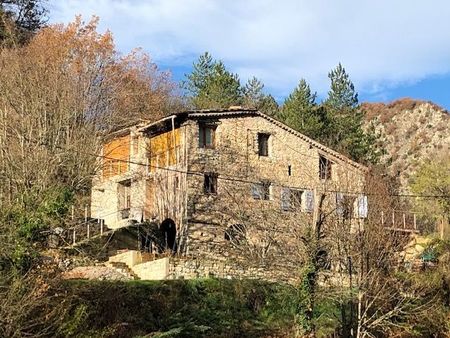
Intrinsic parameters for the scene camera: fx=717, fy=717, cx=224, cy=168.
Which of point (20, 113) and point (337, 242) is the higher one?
point (20, 113)

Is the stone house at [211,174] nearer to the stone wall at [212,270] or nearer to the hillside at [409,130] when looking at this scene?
the stone wall at [212,270]

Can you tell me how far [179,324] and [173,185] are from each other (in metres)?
13.2

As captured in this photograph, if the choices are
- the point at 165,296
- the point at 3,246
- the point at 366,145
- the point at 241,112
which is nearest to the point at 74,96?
the point at 241,112

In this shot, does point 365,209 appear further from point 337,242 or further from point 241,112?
point 241,112

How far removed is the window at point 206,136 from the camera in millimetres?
34219

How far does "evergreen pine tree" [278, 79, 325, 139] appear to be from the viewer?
4704cm

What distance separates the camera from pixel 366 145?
4866 cm

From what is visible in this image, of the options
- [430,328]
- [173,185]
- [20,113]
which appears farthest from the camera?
[173,185]

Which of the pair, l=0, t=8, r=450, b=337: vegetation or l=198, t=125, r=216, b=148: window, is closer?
l=0, t=8, r=450, b=337: vegetation

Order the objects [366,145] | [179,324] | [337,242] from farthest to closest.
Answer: [366,145], [337,242], [179,324]

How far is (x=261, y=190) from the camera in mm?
35312

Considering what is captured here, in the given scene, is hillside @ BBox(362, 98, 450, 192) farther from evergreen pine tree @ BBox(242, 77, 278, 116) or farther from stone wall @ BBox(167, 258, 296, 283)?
stone wall @ BBox(167, 258, 296, 283)

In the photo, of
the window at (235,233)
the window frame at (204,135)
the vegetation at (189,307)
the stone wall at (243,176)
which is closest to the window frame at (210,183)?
the stone wall at (243,176)

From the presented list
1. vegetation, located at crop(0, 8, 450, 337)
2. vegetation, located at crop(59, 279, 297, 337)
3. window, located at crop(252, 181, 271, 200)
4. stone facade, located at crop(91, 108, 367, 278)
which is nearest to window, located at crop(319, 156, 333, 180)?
stone facade, located at crop(91, 108, 367, 278)
